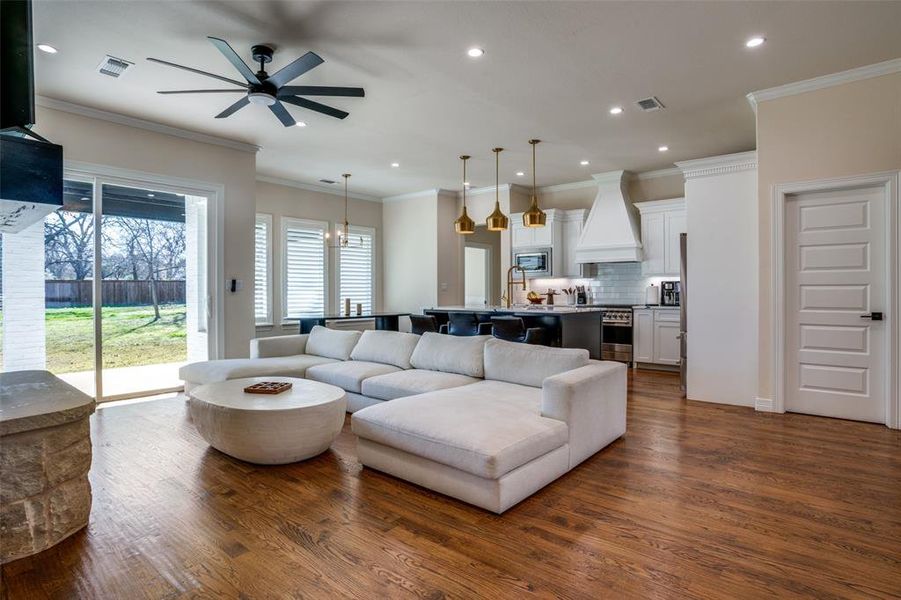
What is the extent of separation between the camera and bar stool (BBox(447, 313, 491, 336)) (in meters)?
5.67

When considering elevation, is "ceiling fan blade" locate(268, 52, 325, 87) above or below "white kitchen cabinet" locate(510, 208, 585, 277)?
above

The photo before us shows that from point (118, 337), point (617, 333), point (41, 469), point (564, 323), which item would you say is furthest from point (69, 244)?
point (617, 333)

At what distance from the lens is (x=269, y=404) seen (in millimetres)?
3236

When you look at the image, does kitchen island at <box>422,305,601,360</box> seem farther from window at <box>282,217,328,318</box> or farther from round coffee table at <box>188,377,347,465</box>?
window at <box>282,217,328,318</box>

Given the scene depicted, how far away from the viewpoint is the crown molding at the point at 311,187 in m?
7.67

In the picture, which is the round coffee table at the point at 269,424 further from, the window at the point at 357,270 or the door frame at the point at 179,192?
the window at the point at 357,270

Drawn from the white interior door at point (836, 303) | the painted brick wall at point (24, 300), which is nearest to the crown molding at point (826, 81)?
the white interior door at point (836, 303)

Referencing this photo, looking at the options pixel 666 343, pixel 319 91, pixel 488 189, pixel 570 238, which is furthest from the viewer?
→ pixel 488 189

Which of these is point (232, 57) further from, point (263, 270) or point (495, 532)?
point (263, 270)

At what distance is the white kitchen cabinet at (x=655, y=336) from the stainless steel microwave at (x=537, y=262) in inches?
62.7

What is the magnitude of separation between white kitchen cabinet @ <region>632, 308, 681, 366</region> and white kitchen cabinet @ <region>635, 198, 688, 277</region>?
65 cm

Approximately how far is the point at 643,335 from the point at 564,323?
2378mm

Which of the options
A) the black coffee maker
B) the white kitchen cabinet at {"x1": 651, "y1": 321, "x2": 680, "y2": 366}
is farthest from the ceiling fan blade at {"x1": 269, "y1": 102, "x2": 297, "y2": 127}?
the black coffee maker

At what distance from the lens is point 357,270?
351 inches
